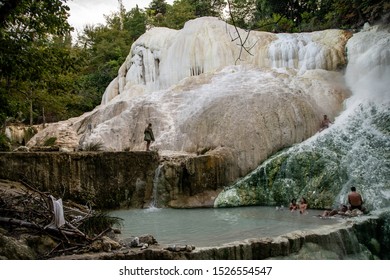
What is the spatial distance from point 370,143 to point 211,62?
5503 millimetres

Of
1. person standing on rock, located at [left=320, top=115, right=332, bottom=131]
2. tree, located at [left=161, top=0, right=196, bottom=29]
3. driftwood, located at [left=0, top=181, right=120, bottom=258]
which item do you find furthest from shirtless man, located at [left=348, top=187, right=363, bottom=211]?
tree, located at [left=161, top=0, right=196, bottom=29]

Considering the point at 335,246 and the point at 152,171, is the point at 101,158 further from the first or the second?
the point at 335,246

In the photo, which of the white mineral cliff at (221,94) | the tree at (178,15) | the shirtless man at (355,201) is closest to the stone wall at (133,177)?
the white mineral cliff at (221,94)

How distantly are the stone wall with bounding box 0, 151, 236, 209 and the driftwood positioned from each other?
113 inches

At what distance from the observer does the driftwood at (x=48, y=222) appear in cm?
435

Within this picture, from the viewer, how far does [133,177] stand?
8539 mm

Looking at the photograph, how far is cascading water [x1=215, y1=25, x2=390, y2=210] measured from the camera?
743 cm

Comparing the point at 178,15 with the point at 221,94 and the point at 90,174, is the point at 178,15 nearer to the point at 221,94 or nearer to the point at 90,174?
the point at 221,94

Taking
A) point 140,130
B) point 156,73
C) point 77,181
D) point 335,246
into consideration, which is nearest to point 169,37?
point 156,73

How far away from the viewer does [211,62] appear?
41.0 feet

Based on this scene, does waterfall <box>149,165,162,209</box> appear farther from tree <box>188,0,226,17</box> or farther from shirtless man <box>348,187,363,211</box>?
shirtless man <box>348,187,363,211</box>

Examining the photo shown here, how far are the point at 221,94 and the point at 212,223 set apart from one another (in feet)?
14.8

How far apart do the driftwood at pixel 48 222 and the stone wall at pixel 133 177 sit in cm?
287

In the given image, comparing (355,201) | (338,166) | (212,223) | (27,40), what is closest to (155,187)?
(212,223)
